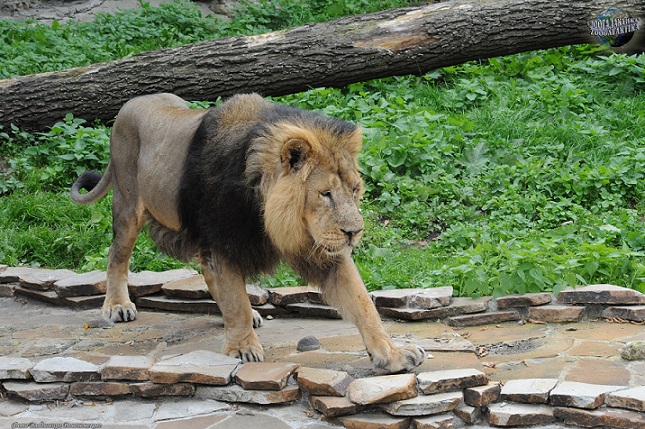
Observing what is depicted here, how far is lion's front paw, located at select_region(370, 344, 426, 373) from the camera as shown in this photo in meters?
4.19

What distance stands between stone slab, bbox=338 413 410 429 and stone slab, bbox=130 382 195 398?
84 centimetres

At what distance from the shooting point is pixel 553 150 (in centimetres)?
753

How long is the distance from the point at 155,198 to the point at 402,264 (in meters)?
1.86

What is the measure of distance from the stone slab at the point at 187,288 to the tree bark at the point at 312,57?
3.13 meters

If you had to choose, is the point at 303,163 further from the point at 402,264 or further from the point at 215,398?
the point at 402,264

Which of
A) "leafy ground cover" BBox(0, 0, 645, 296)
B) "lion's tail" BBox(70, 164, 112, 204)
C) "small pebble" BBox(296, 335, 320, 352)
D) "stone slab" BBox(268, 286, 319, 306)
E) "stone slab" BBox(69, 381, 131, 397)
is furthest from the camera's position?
"lion's tail" BBox(70, 164, 112, 204)

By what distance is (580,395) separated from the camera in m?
3.66

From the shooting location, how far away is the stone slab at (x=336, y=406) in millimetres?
3842

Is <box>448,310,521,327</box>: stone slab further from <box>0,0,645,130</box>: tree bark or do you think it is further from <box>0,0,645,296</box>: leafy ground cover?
<box>0,0,645,130</box>: tree bark

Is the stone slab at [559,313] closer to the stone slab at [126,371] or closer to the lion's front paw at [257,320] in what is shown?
the lion's front paw at [257,320]

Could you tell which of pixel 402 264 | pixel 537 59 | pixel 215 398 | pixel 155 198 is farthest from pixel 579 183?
pixel 215 398

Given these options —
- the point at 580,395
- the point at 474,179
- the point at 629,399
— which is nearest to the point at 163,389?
the point at 580,395

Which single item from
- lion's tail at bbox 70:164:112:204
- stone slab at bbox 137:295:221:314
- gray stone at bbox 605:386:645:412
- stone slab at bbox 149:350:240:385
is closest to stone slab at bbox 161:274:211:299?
stone slab at bbox 137:295:221:314

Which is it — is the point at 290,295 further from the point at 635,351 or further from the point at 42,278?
the point at 635,351
